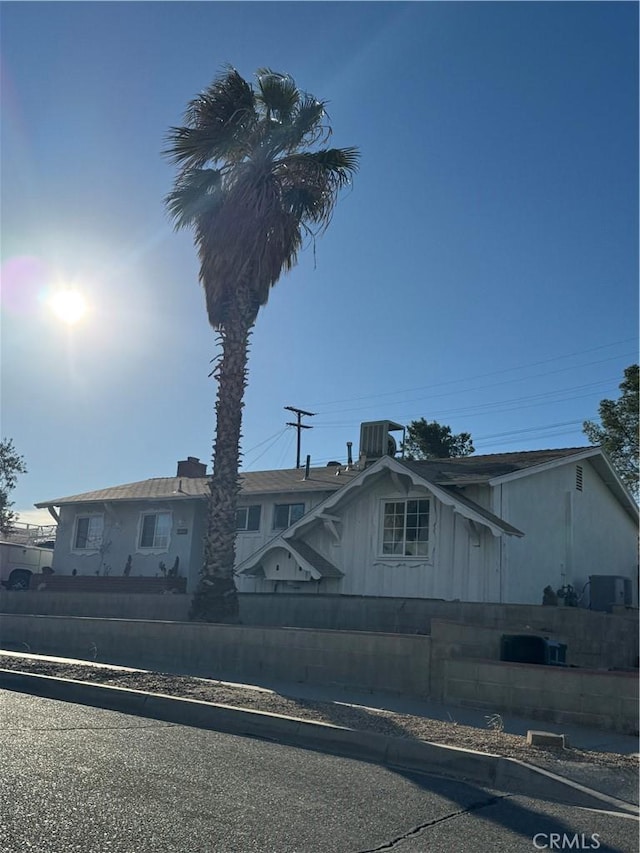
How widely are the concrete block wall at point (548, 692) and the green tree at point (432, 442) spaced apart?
3339 cm

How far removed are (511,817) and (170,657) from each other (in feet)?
32.7

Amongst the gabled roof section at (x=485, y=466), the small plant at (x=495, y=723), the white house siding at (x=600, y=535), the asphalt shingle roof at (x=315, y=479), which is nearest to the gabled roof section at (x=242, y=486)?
the asphalt shingle roof at (x=315, y=479)

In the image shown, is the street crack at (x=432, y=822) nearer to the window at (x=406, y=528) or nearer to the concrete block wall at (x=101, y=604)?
the concrete block wall at (x=101, y=604)

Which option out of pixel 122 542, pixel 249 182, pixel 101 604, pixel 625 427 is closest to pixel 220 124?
pixel 249 182

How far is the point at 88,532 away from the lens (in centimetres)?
2977

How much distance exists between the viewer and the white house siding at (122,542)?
2716cm

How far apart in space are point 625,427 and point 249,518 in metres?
15.5

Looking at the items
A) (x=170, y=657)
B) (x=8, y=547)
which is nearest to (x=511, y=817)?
(x=170, y=657)

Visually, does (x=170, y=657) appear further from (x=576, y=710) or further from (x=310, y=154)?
(x=310, y=154)

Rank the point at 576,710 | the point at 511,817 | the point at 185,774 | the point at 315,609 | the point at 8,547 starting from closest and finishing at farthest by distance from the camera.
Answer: the point at 511,817
the point at 185,774
the point at 576,710
the point at 315,609
the point at 8,547

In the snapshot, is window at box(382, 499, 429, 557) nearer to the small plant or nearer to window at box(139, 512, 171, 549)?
window at box(139, 512, 171, 549)

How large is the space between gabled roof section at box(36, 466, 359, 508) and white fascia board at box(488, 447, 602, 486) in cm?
512

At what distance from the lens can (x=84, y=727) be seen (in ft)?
28.2

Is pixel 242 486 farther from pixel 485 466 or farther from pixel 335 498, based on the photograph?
pixel 485 466
